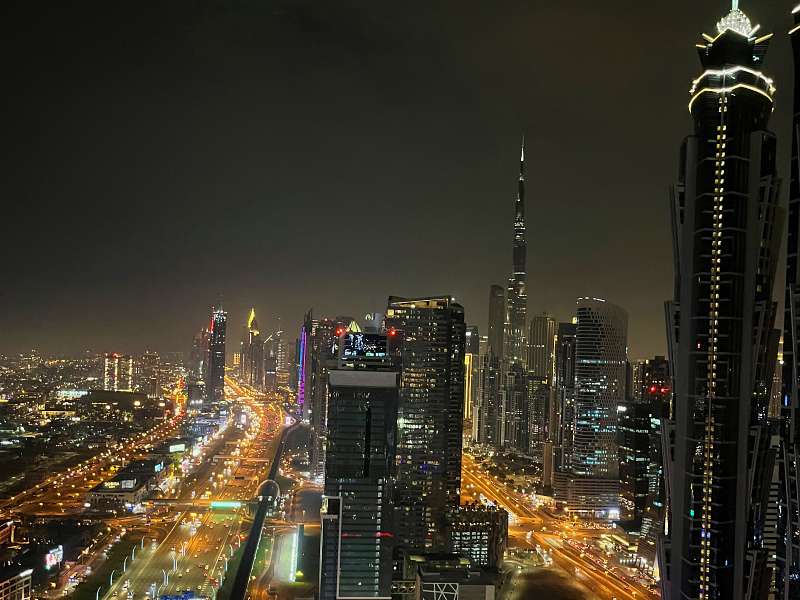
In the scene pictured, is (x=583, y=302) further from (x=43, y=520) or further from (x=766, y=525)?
(x=43, y=520)

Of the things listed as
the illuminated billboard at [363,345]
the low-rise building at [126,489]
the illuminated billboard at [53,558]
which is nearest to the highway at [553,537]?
the illuminated billboard at [363,345]

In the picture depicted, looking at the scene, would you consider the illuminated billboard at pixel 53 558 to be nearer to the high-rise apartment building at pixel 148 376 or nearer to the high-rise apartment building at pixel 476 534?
the high-rise apartment building at pixel 476 534

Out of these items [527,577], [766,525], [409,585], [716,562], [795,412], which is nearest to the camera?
[795,412]

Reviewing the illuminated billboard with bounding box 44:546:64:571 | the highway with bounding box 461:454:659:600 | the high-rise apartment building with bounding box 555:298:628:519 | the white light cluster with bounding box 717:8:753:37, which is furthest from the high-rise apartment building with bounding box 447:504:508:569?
the white light cluster with bounding box 717:8:753:37

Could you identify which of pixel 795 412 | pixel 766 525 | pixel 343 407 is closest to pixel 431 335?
pixel 343 407

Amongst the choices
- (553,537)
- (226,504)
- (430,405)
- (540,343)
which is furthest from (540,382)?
(226,504)

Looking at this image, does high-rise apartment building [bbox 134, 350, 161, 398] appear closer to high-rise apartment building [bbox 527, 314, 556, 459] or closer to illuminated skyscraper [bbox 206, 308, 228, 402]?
illuminated skyscraper [bbox 206, 308, 228, 402]

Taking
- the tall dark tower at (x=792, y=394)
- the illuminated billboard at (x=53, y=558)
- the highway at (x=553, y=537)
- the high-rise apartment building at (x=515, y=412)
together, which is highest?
the tall dark tower at (x=792, y=394)
